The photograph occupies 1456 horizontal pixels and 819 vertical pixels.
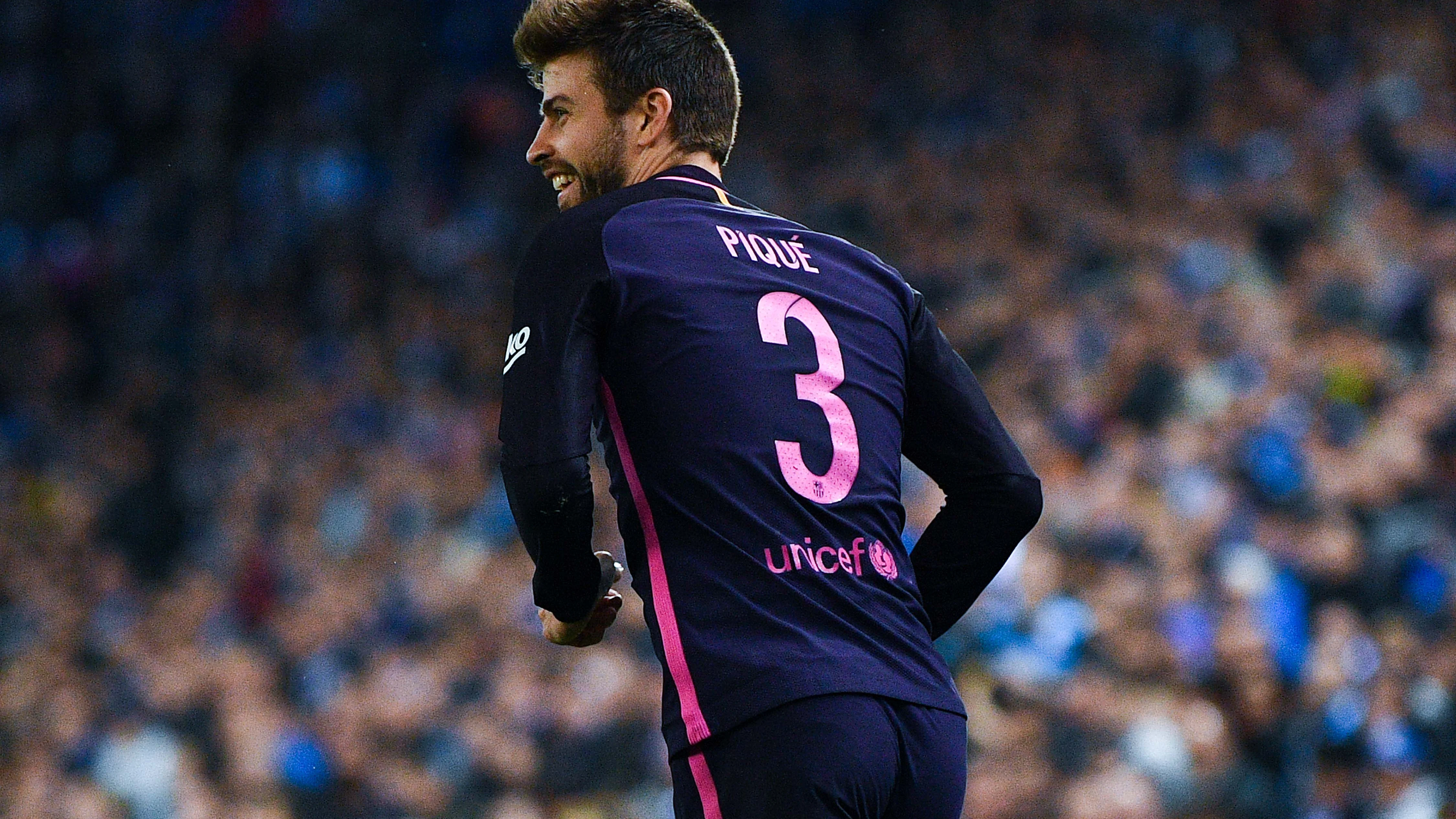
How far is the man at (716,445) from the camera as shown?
2.04 metres

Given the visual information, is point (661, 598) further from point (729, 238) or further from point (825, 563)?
point (729, 238)

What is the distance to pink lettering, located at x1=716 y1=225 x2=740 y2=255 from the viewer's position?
2287 millimetres

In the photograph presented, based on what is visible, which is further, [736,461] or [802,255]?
[802,255]

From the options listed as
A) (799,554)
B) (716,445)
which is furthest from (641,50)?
(799,554)

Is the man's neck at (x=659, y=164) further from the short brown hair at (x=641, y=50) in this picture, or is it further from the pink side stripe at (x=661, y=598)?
the pink side stripe at (x=661, y=598)

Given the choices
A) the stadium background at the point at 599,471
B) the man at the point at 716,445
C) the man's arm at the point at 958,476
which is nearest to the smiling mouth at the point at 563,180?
the man at the point at 716,445

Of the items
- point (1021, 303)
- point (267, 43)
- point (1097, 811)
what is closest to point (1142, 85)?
point (1021, 303)

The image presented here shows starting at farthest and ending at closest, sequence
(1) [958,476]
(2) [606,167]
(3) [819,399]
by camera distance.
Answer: (1) [958,476]
(2) [606,167]
(3) [819,399]

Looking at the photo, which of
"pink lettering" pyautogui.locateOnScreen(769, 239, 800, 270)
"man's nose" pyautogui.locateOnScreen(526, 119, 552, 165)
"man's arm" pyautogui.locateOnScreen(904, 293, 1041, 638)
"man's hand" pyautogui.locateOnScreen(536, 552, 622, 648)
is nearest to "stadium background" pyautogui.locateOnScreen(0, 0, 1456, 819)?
"man's arm" pyautogui.locateOnScreen(904, 293, 1041, 638)

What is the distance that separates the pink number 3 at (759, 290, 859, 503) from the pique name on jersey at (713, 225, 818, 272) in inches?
2.4

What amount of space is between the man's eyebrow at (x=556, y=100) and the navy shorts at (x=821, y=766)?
973 mm

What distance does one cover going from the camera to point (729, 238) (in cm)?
230

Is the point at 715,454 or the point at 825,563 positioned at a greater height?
the point at 715,454

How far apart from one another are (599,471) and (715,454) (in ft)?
20.1
